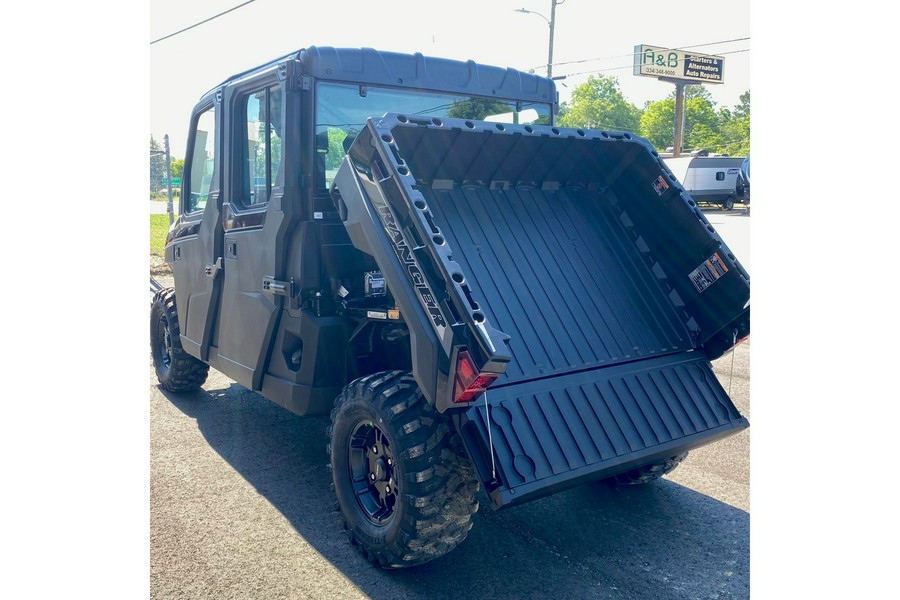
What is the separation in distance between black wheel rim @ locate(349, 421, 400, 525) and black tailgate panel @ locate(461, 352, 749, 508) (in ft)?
2.02

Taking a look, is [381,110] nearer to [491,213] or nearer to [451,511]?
[491,213]

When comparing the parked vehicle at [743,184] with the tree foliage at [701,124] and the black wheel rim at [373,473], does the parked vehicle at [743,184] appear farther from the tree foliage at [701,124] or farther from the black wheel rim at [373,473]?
the black wheel rim at [373,473]

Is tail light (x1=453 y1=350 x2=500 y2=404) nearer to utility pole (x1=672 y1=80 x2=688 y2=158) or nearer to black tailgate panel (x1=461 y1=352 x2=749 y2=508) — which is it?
black tailgate panel (x1=461 y1=352 x2=749 y2=508)

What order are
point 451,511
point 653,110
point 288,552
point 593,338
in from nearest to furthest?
point 451,511, point 288,552, point 593,338, point 653,110

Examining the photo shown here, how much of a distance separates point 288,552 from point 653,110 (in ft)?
228

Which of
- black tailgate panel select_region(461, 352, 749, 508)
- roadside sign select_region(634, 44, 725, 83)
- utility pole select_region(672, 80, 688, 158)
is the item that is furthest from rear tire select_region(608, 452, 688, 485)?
roadside sign select_region(634, 44, 725, 83)

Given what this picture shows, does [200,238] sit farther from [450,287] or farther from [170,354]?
[450,287]

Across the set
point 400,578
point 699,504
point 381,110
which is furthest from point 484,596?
point 381,110

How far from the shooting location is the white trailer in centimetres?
3403

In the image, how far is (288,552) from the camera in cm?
392

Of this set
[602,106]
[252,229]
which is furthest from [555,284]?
[602,106]

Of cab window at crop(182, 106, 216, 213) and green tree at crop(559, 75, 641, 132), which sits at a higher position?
green tree at crop(559, 75, 641, 132)

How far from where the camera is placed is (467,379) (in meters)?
3.17

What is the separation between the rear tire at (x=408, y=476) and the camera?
11.4ft
